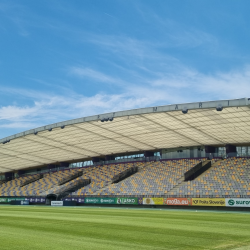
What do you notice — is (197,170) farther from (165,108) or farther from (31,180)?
(31,180)

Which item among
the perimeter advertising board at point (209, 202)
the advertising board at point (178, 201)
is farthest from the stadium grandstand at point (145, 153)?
the perimeter advertising board at point (209, 202)

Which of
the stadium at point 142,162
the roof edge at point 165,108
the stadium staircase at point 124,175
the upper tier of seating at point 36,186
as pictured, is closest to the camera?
the roof edge at point 165,108

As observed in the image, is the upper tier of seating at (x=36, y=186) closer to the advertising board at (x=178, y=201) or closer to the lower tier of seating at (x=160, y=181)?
the lower tier of seating at (x=160, y=181)

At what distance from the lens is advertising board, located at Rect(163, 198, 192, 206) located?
33.8 meters

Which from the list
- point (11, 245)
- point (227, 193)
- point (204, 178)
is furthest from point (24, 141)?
point (11, 245)

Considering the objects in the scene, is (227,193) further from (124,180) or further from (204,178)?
(124,180)

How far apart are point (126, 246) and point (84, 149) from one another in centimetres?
4446

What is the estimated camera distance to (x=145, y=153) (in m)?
52.9

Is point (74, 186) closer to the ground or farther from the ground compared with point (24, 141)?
closer to the ground

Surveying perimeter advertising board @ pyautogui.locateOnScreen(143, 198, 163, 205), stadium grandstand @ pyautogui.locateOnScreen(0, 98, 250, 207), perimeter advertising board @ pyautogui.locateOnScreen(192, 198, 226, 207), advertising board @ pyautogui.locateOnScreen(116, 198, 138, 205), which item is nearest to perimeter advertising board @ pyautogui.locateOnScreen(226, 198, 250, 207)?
perimeter advertising board @ pyautogui.locateOnScreen(192, 198, 226, 207)

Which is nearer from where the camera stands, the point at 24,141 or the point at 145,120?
the point at 145,120

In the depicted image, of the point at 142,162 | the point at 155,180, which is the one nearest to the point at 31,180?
the point at 142,162

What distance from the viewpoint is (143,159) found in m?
52.8

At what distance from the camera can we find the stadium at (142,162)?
30.2 m
